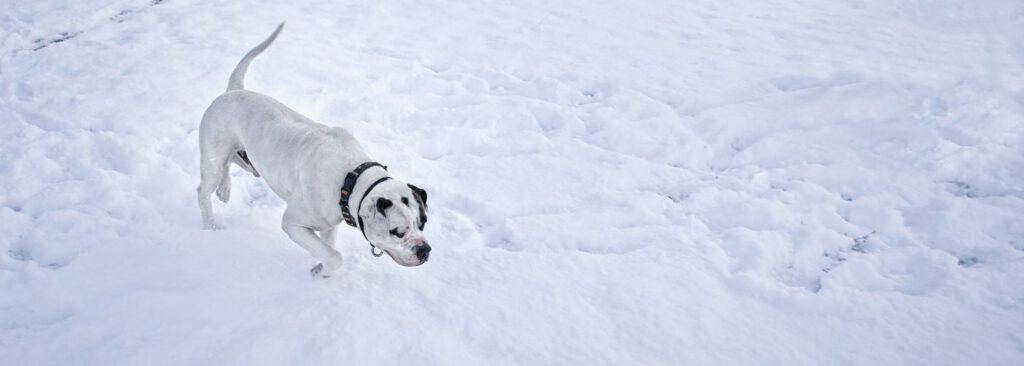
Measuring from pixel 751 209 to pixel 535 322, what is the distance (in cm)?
199

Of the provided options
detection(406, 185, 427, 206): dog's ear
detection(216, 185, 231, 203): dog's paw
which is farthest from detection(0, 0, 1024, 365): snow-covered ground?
detection(406, 185, 427, 206): dog's ear

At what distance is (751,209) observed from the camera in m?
4.40

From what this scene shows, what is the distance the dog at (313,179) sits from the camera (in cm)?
323

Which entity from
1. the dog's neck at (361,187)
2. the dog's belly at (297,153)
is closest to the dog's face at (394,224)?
the dog's neck at (361,187)

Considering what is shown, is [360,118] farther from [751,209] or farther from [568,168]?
[751,209]

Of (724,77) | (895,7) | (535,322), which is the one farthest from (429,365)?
(895,7)

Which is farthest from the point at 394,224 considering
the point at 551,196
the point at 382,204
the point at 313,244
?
the point at 551,196

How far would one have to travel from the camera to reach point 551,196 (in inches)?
187

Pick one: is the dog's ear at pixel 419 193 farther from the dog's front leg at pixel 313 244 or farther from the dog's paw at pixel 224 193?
the dog's paw at pixel 224 193

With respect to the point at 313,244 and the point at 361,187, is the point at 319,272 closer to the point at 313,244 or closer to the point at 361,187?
the point at 313,244

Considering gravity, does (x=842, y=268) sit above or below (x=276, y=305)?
above

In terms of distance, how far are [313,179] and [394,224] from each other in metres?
0.74

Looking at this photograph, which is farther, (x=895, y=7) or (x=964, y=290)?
(x=895, y=7)

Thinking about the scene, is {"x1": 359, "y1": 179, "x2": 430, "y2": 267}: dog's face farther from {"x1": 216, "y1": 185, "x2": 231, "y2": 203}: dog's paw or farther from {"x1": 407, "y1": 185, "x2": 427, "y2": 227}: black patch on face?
{"x1": 216, "y1": 185, "x2": 231, "y2": 203}: dog's paw
